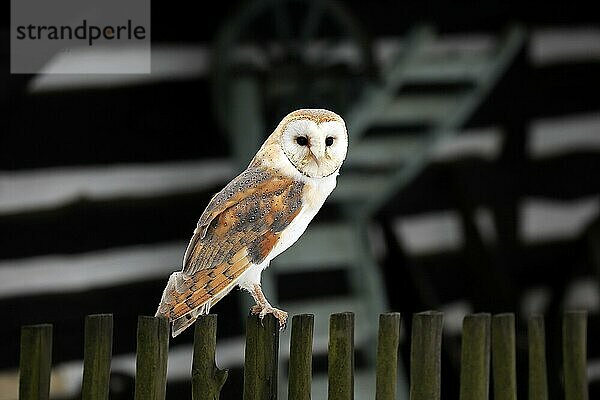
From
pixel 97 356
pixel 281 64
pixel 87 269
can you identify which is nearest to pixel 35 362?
pixel 97 356

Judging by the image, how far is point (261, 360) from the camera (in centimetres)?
225

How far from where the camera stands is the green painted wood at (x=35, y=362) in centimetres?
217

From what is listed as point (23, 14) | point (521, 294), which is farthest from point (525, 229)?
point (23, 14)

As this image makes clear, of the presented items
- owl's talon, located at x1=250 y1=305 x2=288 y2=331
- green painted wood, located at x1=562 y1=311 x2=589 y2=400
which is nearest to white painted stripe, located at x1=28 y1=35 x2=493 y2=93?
green painted wood, located at x1=562 y1=311 x2=589 y2=400

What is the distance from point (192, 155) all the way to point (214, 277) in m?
2.02

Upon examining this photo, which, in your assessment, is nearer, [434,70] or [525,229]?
[434,70]

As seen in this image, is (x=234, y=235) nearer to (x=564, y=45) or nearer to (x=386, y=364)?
(x=386, y=364)

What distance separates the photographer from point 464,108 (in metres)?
4.12

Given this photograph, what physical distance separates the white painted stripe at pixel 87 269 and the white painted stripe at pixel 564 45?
169cm

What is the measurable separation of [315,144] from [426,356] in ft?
2.14

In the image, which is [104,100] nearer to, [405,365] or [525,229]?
[405,365]

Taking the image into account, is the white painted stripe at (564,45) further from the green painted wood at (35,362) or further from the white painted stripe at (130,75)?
the green painted wood at (35,362)

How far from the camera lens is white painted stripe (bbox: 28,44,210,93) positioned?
3.74m

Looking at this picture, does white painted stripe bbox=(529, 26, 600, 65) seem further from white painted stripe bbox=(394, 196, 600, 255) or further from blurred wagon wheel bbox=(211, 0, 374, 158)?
blurred wagon wheel bbox=(211, 0, 374, 158)
